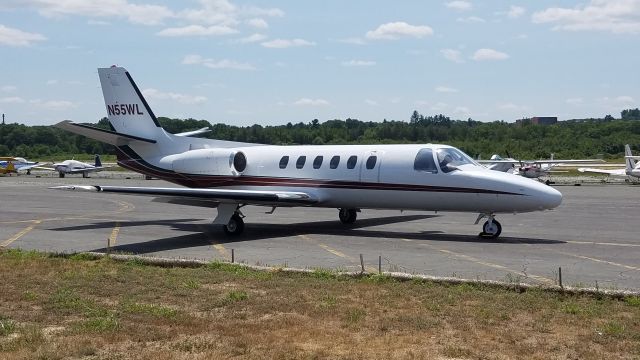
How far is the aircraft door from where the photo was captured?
19938 mm

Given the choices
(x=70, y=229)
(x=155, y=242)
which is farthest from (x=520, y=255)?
(x=70, y=229)

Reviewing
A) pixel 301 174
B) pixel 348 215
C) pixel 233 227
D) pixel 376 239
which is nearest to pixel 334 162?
pixel 301 174

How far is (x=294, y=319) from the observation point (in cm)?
902

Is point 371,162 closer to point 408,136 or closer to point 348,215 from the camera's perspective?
point 348,215

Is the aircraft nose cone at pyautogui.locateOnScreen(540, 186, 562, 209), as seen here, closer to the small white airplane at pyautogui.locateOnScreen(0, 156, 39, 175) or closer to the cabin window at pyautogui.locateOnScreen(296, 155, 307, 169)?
the cabin window at pyautogui.locateOnScreen(296, 155, 307, 169)

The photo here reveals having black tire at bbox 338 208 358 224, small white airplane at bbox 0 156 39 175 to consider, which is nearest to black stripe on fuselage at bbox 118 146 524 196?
black tire at bbox 338 208 358 224

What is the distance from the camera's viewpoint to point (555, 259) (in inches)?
575

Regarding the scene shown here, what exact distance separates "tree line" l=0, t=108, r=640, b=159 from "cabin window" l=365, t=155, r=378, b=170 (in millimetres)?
51095

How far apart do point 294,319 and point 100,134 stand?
50.6 ft

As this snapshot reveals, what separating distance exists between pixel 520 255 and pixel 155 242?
9.09 meters

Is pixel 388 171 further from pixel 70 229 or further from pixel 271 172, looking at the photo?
pixel 70 229

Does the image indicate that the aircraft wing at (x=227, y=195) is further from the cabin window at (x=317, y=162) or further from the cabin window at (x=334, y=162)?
the cabin window at (x=334, y=162)

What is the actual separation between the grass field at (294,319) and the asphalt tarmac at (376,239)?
6.81 feet

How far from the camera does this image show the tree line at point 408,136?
8338cm
